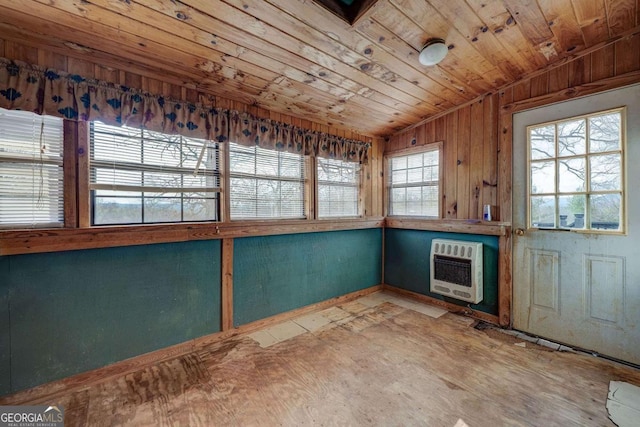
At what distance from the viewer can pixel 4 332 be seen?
1701 mm

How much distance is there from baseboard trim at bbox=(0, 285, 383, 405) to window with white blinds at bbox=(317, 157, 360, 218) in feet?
4.53

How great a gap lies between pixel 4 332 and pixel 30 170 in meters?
1.06

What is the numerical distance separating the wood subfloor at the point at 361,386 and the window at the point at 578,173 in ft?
3.97

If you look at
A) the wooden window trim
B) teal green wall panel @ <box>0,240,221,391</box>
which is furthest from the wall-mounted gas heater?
teal green wall panel @ <box>0,240,221,391</box>

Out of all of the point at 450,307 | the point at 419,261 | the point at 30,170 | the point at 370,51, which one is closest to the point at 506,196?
the point at 419,261

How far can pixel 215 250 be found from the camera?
2531mm

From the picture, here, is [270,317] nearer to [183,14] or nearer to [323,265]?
[323,265]

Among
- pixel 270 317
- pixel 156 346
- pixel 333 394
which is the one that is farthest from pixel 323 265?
pixel 156 346

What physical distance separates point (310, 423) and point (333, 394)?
0.95 feet

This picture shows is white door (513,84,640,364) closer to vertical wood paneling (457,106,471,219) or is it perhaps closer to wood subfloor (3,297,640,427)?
wood subfloor (3,297,640,427)

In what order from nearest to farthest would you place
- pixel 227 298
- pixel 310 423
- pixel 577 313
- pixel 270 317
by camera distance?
pixel 310 423 < pixel 577 313 < pixel 227 298 < pixel 270 317

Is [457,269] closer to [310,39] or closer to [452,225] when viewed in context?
[452,225]

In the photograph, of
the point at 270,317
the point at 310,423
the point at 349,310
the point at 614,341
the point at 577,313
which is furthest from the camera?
the point at 349,310

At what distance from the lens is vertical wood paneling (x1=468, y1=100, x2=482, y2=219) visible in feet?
9.97
